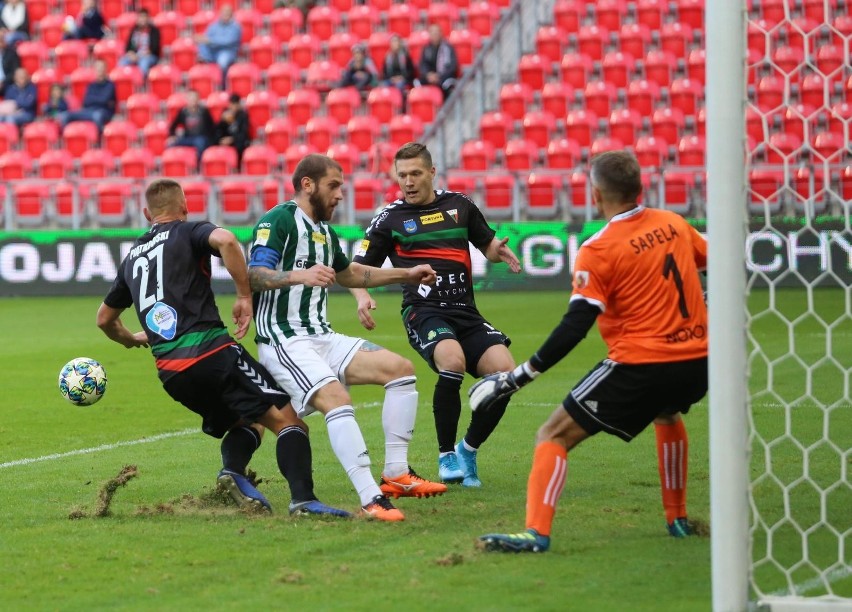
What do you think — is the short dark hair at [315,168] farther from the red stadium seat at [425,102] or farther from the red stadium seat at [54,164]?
the red stadium seat at [54,164]

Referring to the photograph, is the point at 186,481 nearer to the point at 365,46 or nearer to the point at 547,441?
the point at 547,441

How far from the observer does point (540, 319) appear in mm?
15984

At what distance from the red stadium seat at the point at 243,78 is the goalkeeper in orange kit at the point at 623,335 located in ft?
60.9

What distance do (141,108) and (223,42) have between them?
1.90 metres

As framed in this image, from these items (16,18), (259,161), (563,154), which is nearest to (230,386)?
(563,154)

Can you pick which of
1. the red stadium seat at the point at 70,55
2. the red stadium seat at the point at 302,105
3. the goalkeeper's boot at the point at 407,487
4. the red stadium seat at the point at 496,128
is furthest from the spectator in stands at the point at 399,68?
the goalkeeper's boot at the point at 407,487

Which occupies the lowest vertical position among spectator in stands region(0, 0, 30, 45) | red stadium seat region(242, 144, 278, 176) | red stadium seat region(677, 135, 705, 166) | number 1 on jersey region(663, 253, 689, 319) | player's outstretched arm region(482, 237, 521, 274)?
number 1 on jersey region(663, 253, 689, 319)

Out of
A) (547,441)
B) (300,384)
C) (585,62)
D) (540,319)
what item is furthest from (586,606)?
(585,62)

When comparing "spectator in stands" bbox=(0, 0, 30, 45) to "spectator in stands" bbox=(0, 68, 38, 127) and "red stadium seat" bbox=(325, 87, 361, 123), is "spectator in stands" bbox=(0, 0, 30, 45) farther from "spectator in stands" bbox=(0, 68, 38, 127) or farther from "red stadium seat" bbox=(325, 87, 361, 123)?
"red stadium seat" bbox=(325, 87, 361, 123)

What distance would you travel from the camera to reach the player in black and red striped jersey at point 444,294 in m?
7.56

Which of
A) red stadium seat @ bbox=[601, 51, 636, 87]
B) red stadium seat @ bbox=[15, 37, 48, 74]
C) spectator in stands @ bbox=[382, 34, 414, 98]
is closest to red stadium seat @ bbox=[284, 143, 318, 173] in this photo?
spectator in stands @ bbox=[382, 34, 414, 98]

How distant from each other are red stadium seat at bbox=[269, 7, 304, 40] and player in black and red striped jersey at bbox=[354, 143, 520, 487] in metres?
17.1

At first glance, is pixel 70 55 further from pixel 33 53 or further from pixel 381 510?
pixel 381 510

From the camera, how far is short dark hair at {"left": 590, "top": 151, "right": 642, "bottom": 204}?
559 cm
